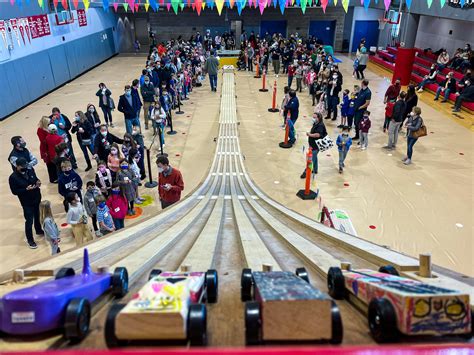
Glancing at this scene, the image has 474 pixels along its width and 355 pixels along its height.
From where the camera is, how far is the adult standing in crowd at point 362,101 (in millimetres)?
10211

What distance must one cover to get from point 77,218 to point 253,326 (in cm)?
460

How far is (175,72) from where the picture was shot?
1473 cm

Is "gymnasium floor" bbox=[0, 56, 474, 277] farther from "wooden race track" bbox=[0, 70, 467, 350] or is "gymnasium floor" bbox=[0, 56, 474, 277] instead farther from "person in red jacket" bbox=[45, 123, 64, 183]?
"wooden race track" bbox=[0, 70, 467, 350]

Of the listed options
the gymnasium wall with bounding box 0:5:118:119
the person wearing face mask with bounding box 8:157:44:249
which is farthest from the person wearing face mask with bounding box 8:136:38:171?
the gymnasium wall with bounding box 0:5:118:119

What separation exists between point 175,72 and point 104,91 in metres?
4.39

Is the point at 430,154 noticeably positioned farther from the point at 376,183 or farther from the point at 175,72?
the point at 175,72

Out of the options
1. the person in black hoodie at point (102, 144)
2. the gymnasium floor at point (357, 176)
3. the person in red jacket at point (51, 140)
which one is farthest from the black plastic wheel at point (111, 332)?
the person in red jacket at point (51, 140)

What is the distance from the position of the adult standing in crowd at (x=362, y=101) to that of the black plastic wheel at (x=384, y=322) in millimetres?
9398

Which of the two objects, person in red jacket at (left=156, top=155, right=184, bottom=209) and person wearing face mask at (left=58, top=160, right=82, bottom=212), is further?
person wearing face mask at (left=58, top=160, right=82, bottom=212)

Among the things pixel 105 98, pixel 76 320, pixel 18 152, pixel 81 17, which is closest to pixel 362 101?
pixel 105 98

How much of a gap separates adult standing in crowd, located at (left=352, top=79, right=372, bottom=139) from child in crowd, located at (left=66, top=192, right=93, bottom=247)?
7.97 meters

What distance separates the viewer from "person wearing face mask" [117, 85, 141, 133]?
10102 mm

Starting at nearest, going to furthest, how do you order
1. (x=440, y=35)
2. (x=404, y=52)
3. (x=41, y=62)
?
(x=41, y=62) → (x=404, y=52) → (x=440, y=35)

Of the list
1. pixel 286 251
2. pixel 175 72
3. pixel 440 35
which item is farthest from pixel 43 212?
pixel 440 35
